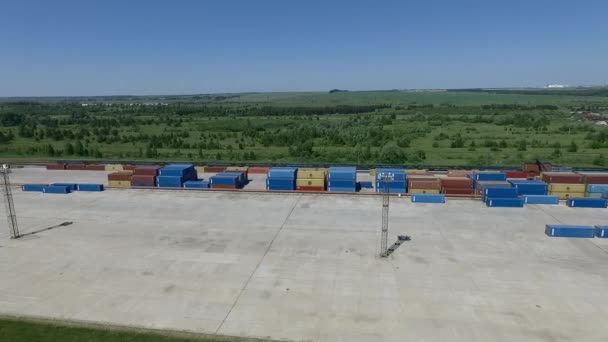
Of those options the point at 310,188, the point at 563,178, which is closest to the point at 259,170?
the point at 310,188

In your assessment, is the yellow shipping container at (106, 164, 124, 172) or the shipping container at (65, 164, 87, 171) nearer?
the yellow shipping container at (106, 164, 124, 172)

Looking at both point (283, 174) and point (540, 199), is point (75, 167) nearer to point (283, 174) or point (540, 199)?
point (283, 174)

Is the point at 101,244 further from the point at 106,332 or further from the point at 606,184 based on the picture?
the point at 606,184

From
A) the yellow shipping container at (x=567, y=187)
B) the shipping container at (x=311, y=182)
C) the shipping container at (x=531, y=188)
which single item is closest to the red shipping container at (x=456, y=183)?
the shipping container at (x=531, y=188)

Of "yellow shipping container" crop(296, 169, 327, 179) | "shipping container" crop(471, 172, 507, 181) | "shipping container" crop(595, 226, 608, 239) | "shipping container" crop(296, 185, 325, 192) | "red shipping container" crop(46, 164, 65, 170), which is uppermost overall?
"yellow shipping container" crop(296, 169, 327, 179)

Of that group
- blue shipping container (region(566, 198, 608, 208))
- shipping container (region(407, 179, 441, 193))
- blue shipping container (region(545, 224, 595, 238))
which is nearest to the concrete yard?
blue shipping container (region(545, 224, 595, 238))

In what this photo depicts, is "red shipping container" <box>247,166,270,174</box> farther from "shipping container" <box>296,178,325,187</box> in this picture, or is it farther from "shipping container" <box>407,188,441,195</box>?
"shipping container" <box>407,188,441,195</box>
